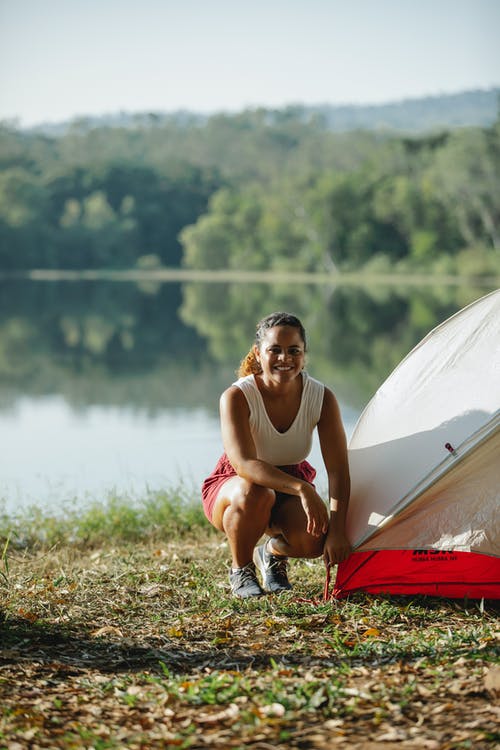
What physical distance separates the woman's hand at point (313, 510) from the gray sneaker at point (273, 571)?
476mm

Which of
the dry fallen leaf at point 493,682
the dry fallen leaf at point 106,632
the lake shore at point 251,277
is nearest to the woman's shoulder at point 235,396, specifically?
the dry fallen leaf at point 106,632

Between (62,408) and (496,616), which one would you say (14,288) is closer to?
(62,408)

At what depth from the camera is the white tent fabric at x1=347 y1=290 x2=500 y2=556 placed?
14.6 feet

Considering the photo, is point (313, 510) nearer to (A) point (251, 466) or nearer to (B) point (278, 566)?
(A) point (251, 466)

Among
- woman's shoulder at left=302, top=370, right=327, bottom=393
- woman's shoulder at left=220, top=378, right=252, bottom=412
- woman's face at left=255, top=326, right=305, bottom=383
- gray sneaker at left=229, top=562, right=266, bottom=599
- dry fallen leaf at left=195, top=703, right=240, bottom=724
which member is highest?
woman's face at left=255, top=326, right=305, bottom=383

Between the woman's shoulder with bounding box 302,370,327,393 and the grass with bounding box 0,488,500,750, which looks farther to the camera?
the woman's shoulder with bounding box 302,370,327,393

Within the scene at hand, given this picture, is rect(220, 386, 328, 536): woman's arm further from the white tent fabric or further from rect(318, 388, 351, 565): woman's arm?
the white tent fabric

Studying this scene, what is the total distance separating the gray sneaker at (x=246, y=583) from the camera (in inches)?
183

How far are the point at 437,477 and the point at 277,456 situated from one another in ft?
2.46

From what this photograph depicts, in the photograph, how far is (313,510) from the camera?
438 cm

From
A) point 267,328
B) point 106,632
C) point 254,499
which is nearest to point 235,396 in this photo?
point 267,328

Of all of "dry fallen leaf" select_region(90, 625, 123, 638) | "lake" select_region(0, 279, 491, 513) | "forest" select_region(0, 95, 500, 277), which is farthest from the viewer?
"forest" select_region(0, 95, 500, 277)

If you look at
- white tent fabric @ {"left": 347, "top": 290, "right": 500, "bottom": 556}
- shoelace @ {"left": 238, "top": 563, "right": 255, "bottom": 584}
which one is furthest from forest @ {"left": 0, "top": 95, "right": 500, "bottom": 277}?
shoelace @ {"left": 238, "top": 563, "right": 255, "bottom": 584}

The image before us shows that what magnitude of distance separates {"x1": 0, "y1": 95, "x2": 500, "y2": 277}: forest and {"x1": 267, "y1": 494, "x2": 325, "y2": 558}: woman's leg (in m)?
50.2
